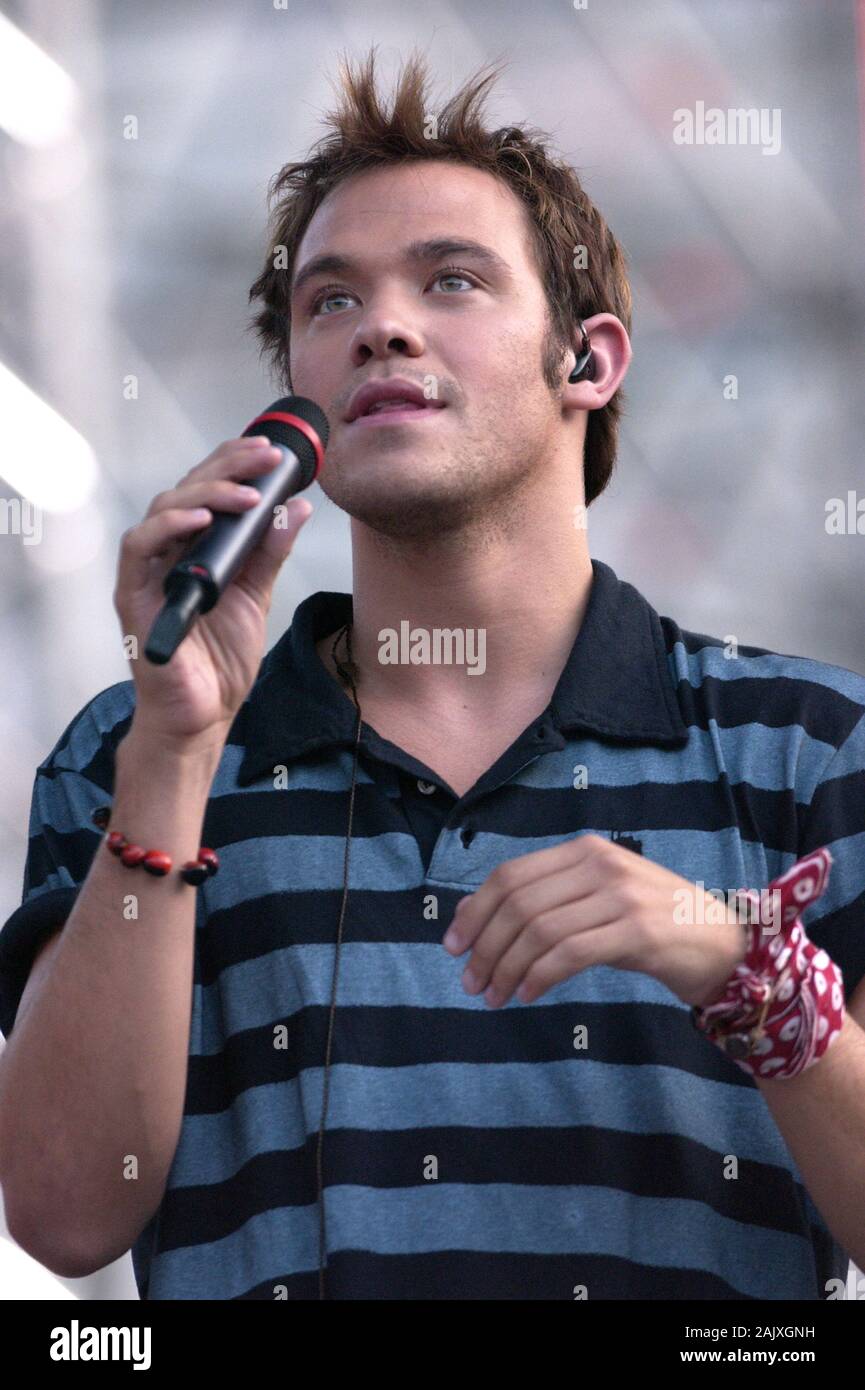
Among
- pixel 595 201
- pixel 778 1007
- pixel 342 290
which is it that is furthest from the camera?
pixel 595 201

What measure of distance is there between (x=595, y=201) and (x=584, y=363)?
30cm

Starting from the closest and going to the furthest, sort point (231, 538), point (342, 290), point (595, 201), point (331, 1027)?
point (231, 538), point (331, 1027), point (342, 290), point (595, 201)

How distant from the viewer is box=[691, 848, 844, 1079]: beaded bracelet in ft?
3.78

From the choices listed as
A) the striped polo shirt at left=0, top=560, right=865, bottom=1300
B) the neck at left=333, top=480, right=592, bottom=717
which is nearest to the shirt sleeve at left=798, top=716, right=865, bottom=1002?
the striped polo shirt at left=0, top=560, right=865, bottom=1300

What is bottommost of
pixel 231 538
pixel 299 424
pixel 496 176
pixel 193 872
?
pixel 193 872

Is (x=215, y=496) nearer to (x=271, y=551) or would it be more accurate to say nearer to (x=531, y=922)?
Result: (x=271, y=551)

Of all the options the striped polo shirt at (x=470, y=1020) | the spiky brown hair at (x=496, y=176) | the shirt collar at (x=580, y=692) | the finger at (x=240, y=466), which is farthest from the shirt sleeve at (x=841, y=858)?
the finger at (x=240, y=466)

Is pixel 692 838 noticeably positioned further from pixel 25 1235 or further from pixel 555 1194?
pixel 25 1235

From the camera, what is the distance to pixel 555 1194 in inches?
51.7

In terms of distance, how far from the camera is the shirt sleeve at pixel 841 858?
54.6 inches

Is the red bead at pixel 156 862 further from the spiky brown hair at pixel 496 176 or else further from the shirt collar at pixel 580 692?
the spiky brown hair at pixel 496 176

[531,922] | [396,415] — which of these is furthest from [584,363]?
[531,922]

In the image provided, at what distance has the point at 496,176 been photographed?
1.75 meters

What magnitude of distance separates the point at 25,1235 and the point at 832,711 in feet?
2.75
